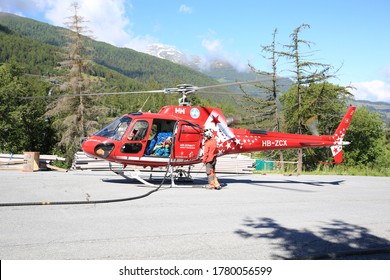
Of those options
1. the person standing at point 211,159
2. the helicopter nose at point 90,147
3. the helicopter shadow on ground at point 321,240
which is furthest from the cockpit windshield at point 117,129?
the helicopter shadow on ground at point 321,240

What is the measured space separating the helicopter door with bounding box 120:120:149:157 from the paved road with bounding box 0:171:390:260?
143 centimetres

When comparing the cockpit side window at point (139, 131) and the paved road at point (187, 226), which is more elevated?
the cockpit side window at point (139, 131)

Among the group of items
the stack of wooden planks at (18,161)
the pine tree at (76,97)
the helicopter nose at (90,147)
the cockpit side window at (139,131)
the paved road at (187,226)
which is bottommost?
the paved road at (187,226)

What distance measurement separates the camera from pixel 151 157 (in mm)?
11531

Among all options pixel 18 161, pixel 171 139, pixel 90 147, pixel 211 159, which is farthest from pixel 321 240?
pixel 18 161

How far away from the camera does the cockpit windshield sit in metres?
11.1

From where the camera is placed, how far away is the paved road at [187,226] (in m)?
4.82

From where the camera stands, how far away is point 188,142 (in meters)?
12.0

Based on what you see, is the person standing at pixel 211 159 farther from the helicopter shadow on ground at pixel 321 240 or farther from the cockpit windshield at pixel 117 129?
the helicopter shadow on ground at pixel 321 240

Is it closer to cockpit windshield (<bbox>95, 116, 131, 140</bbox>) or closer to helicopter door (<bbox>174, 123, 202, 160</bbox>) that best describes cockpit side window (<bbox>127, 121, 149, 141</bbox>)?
cockpit windshield (<bbox>95, 116, 131, 140</bbox>)

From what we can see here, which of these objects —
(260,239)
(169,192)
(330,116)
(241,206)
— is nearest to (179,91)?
(169,192)

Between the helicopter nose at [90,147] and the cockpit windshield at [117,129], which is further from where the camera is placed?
the cockpit windshield at [117,129]

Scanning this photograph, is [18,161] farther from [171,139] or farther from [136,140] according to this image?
[171,139]

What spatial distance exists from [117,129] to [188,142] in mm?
2488
